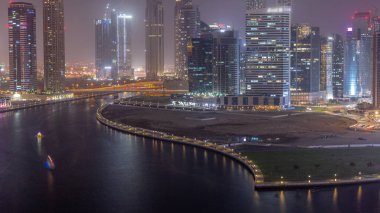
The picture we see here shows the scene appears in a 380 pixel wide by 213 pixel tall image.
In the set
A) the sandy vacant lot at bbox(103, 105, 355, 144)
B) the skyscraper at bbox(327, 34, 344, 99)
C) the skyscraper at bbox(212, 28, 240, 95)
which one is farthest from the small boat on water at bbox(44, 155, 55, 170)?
the skyscraper at bbox(327, 34, 344, 99)

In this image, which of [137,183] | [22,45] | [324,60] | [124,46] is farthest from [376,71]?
[124,46]

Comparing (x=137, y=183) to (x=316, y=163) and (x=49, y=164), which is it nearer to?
(x=49, y=164)

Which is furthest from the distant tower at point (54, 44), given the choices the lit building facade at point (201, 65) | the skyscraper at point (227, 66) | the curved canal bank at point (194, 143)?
the curved canal bank at point (194, 143)

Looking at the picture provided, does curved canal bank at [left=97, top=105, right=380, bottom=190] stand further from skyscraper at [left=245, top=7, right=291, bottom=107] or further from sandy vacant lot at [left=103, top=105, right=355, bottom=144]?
skyscraper at [left=245, top=7, right=291, bottom=107]

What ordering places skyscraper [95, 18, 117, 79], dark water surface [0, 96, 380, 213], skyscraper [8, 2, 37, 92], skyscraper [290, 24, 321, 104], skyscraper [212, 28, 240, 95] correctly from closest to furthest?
dark water surface [0, 96, 380, 213]
skyscraper [290, 24, 321, 104]
skyscraper [212, 28, 240, 95]
skyscraper [8, 2, 37, 92]
skyscraper [95, 18, 117, 79]

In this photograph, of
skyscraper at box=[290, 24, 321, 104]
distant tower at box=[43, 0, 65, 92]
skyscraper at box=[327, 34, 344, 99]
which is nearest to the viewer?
skyscraper at box=[290, 24, 321, 104]

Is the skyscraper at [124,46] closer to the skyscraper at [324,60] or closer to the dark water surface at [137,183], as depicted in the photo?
the skyscraper at [324,60]

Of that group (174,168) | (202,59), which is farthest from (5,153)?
(202,59)
